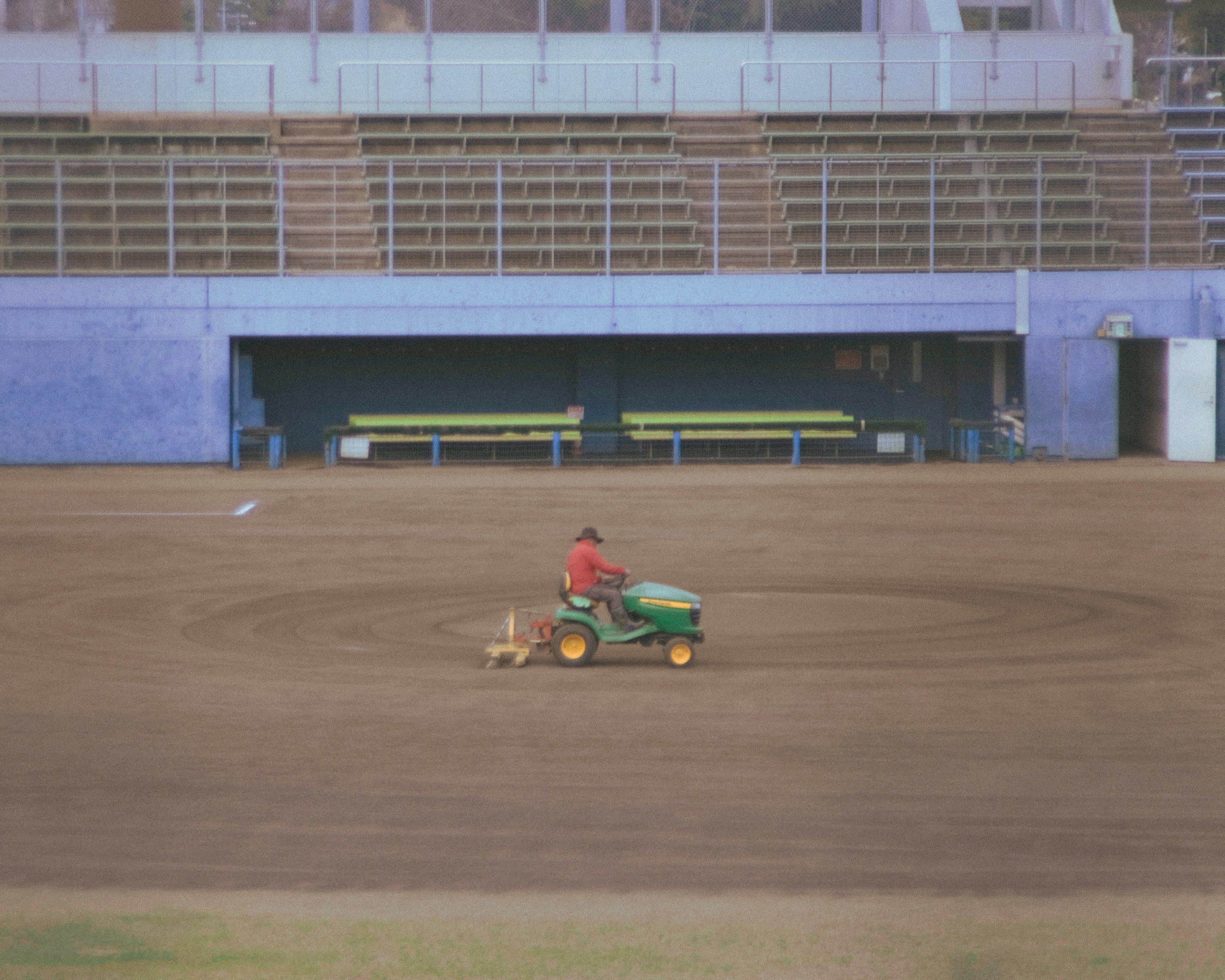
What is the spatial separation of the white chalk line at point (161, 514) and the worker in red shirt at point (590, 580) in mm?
10224

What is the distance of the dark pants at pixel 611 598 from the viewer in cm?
1188

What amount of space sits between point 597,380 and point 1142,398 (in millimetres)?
11191

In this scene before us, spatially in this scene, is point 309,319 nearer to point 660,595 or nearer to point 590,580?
point 590,580

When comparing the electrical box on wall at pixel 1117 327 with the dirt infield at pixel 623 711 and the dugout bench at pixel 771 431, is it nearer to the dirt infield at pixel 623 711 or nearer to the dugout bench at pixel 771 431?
the dugout bench at pixel 771 431

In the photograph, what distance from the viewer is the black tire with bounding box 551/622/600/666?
39.5 feet

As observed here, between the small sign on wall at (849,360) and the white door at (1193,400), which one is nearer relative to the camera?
the white door at (1193,400)

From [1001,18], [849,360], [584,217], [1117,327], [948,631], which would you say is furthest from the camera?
[1001,18]

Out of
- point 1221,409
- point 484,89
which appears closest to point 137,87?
point 484,89

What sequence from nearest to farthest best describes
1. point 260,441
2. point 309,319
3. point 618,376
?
point 309,319 < point 260,441 < point 618,376

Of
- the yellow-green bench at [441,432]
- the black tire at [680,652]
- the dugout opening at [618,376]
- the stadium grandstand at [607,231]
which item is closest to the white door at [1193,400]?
the stadium grandstand at [607,231]

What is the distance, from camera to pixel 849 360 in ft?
101

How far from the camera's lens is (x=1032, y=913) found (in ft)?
22.2

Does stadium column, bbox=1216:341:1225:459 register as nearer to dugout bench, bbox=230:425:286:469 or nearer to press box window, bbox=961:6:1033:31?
press box window, bbox=961:6:1033:31

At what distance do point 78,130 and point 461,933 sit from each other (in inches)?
1154
